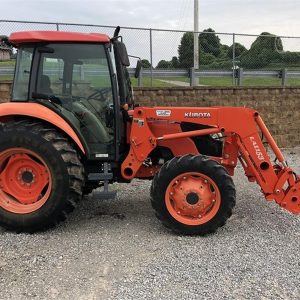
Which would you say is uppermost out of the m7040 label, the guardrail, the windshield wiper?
the guardrail

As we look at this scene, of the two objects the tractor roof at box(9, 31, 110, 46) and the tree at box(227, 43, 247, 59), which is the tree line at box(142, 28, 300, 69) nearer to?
the tree at box(227, 43, 247, 59)

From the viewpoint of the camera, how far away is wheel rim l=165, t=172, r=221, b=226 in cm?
478

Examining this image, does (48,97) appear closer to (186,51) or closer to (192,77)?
(192,77)

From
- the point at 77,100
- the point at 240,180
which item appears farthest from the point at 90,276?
the point at 240,180

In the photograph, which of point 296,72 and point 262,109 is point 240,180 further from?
point 296,72

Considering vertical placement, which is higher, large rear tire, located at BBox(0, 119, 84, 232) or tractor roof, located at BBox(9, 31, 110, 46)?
tractor roof, located at BBox(9, 31, 110, 46)

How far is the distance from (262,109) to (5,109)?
7776 millimetres

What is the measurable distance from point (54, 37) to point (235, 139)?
93.6 inches

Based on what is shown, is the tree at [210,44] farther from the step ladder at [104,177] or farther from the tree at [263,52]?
the step ladder at [104,177]

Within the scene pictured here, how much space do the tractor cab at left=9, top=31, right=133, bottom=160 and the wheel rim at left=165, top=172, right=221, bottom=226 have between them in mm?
847

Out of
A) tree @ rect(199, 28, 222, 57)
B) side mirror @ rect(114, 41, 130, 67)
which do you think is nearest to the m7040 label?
side mirror @ rect(114, 41, 130, 67)

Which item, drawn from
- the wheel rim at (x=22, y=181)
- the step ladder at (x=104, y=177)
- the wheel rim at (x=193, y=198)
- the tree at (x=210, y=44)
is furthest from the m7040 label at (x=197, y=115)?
the tree at (x=210, y=44)

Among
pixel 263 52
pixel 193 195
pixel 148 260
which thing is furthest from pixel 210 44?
pixel 148 260

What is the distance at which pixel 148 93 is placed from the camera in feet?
33.4
